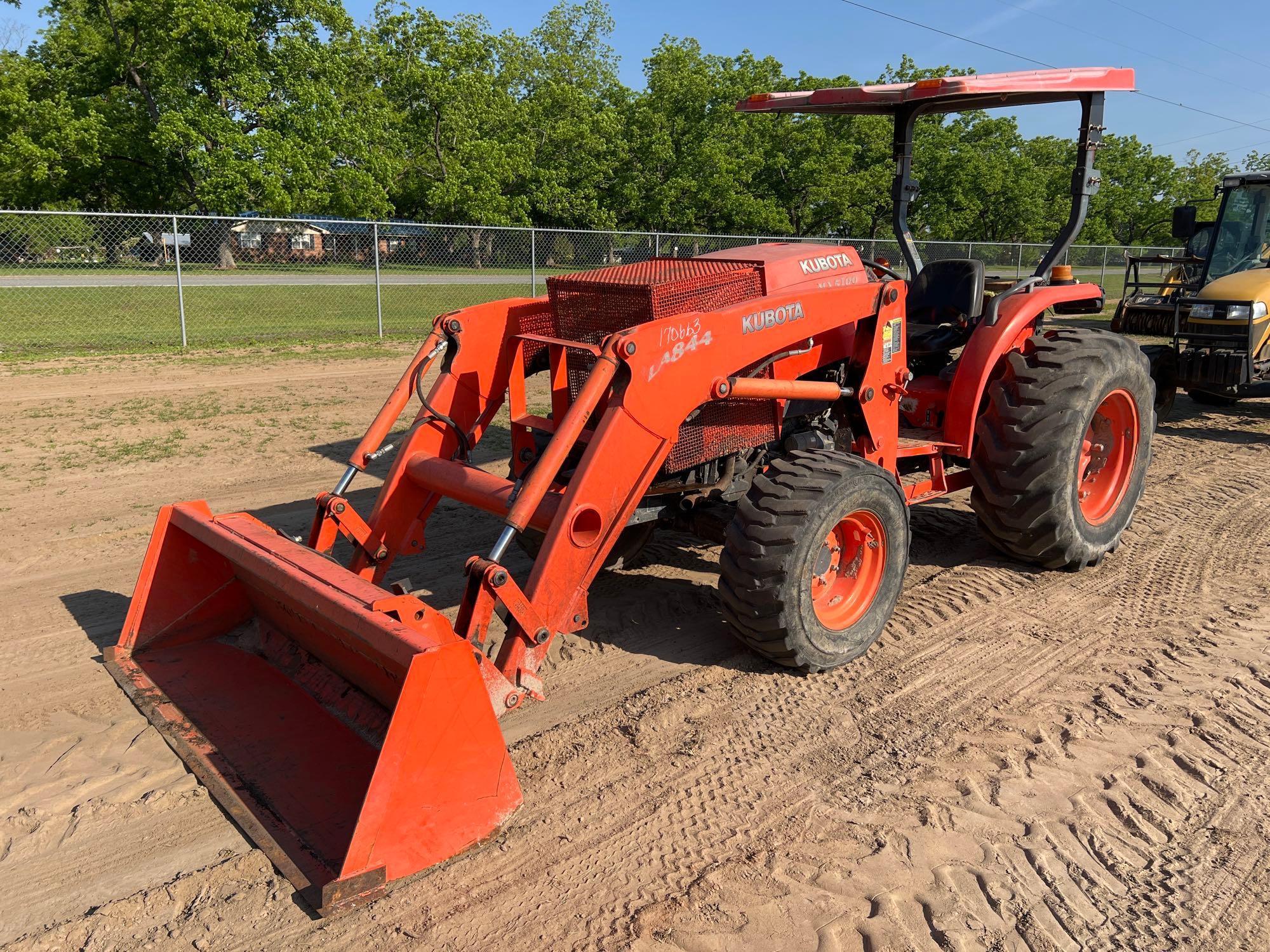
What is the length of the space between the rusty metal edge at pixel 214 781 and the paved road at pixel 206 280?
1284 centimetres

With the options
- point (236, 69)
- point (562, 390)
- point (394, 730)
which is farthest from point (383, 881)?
point (236, 69)

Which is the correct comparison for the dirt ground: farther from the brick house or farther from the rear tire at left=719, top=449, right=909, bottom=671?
the brick house

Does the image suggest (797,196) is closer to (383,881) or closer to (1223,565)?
(1223,565)

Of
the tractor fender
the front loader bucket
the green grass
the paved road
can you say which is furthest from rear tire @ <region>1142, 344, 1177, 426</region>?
the paved road

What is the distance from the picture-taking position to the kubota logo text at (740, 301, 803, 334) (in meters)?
3.83

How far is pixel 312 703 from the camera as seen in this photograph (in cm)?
358

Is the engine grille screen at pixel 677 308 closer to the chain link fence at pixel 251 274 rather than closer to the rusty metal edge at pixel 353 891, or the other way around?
the rusty metal edge at pixel 353 891

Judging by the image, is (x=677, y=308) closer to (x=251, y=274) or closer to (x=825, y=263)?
(x=825, y=263)

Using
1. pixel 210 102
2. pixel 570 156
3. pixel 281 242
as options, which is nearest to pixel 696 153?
pixel 570 156

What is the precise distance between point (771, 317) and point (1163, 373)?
707 cm

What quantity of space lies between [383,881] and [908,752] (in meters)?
1.92

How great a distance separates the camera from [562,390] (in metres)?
4.40

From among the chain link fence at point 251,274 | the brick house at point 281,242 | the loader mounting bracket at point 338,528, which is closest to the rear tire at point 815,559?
the loader mounting bracket at point 338,528

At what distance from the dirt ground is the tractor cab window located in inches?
237
